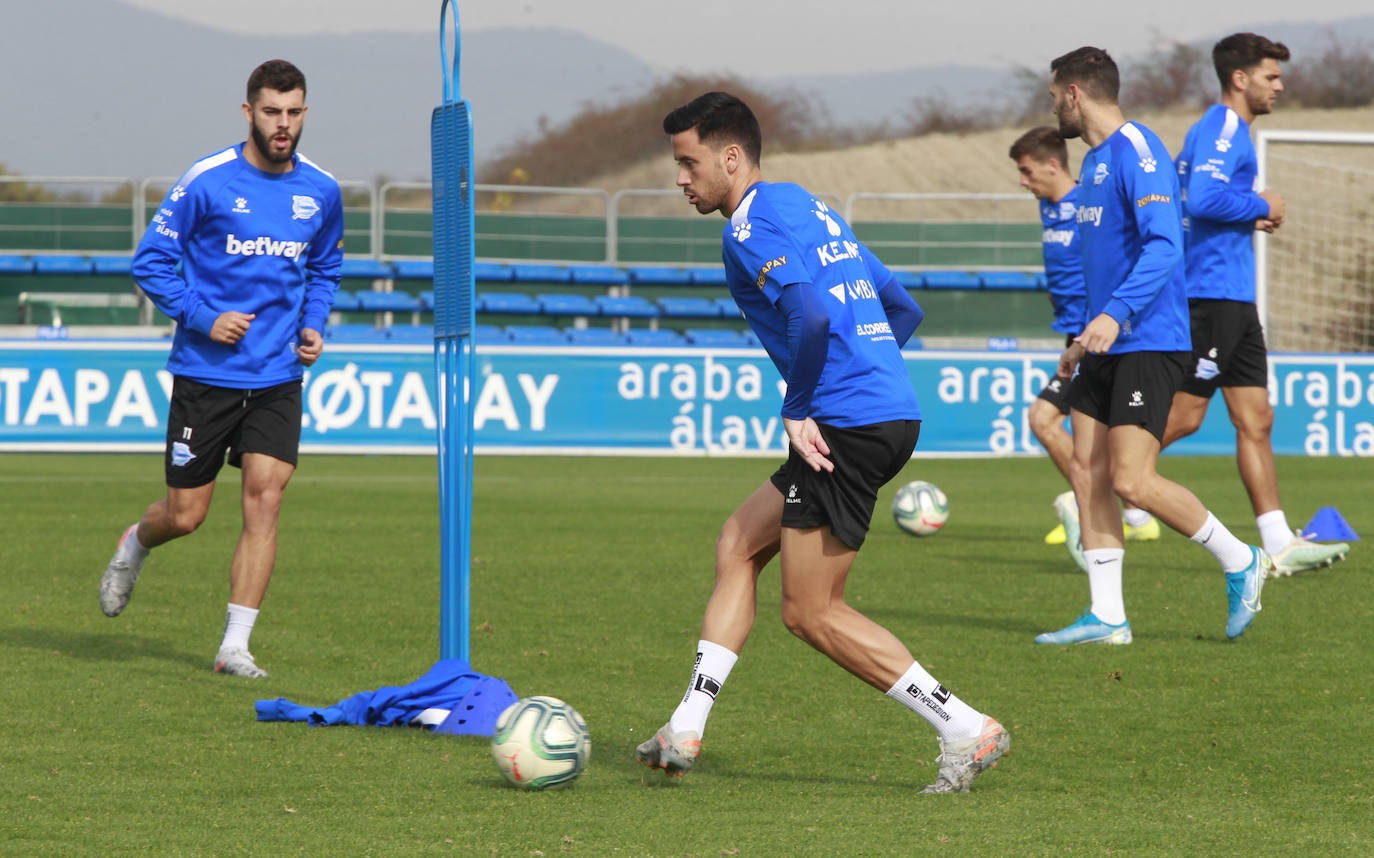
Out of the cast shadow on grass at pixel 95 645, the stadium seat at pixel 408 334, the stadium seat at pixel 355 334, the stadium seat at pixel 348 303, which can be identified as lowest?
the cast shadow on grass at pixel 95 645

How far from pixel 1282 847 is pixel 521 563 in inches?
255

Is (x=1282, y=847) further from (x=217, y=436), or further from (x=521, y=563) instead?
(x=521, y=563)

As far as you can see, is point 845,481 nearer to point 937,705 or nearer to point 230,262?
point 937,705

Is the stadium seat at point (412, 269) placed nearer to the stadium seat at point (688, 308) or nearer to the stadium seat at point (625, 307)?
the stadium seat at point (625, 307)

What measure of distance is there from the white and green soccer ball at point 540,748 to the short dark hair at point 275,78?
293cm

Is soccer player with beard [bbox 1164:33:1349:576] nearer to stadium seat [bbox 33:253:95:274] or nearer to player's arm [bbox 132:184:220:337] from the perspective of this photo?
player's arm [bbox 132:184:220:337]

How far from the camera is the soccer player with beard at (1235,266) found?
8.33m

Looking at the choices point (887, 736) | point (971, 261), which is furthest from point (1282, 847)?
point (971, 261)

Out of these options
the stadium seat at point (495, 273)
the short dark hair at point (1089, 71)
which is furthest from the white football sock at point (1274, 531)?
the stadium seat at point (495, 273)

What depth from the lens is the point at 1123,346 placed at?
23.0ft

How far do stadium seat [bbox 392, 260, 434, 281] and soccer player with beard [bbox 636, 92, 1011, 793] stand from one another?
63.7 feet

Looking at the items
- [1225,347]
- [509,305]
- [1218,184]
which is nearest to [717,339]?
[509,305]

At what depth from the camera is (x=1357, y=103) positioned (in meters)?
58.1

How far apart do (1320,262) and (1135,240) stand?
22982mm
